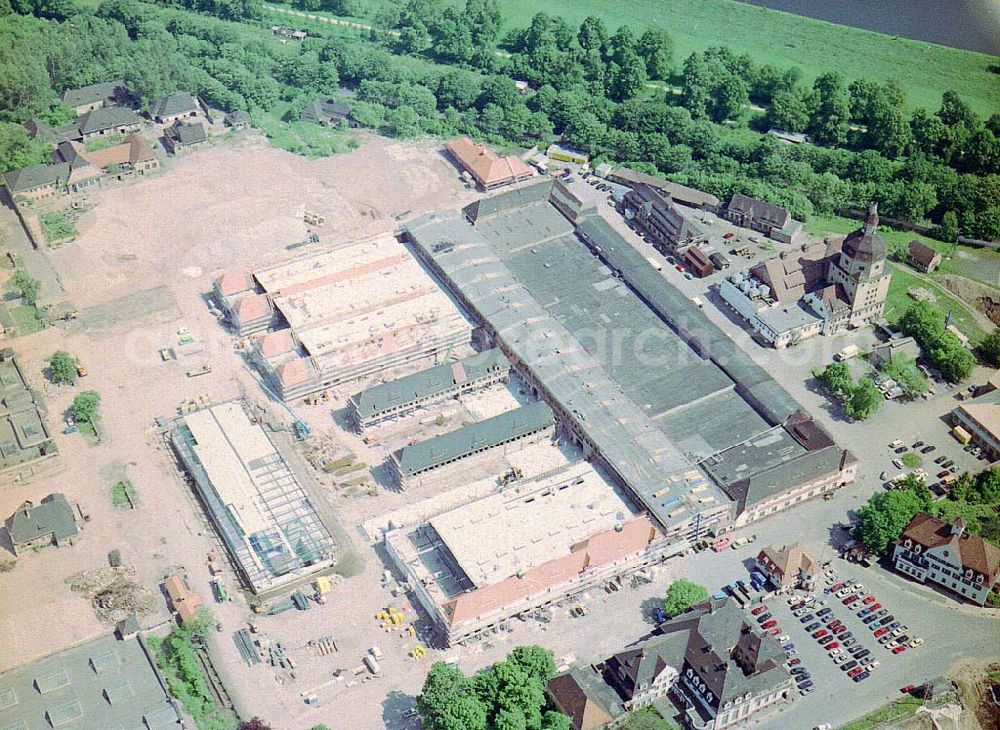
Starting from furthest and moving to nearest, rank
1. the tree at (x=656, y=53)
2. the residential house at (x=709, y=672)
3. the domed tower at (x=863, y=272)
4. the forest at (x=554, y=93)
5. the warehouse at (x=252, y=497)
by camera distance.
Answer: the tree at (x=656, y=53), the forest at (x=554, y=93), the domed tower at (x=863, y=272), the warehouse at (x=252, y=497), the residential house at (x=709, y=672)

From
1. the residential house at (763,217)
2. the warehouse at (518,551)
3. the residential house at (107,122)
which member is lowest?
the warehouse at (518,551)

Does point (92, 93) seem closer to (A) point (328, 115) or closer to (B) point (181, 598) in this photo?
(A) point (328, 115)

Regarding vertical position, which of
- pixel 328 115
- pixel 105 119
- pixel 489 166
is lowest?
pixel 105 119

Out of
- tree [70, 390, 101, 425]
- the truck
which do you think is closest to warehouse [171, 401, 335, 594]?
tree [70, 390, 101, 425]

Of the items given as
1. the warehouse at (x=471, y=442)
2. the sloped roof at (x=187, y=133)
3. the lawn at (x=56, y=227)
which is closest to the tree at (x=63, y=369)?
the lawn at (x=56, y=227)

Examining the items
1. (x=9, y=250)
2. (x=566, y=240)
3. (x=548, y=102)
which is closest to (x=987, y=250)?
(x=566, y=240)

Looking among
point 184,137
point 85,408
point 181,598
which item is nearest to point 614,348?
point 181,598

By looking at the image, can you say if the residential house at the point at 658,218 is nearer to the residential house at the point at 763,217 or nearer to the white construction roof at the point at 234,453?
the residential house at the point at 763,217
